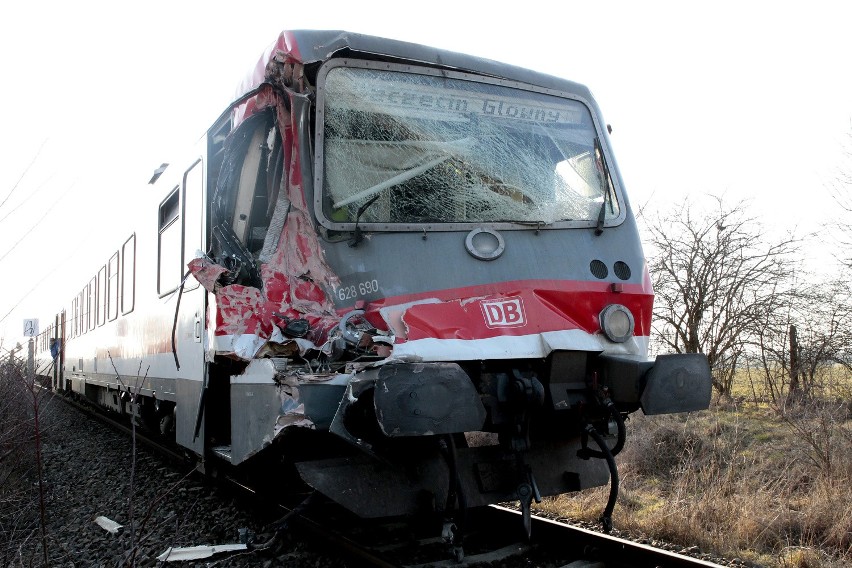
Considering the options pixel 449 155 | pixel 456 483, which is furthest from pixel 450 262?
pixel 456 483

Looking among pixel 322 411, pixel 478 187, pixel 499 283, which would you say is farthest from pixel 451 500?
pixel 478 187

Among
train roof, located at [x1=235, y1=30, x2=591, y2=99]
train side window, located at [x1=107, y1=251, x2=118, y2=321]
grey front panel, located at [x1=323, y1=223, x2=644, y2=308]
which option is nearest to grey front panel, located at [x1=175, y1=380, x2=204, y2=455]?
grey front panel, located at [x1=323, y1=223, x2=644, y2=308]

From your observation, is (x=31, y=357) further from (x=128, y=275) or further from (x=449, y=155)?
(x=449, y=155)

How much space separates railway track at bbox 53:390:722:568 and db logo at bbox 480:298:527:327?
110 centimetres

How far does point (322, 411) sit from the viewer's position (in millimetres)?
3689

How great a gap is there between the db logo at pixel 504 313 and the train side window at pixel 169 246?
117 inches

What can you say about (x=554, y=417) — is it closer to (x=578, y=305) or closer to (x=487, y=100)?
(x=578, y=305)

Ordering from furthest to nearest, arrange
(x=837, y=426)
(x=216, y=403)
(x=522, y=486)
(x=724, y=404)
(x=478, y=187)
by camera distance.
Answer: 1. (x=724, y=404)
2. (x=837, y=426)
3. (x=216, y=403)
4. (x=478, y=187)
5. (x=522, y=486)

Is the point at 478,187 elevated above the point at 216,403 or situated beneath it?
elevated above

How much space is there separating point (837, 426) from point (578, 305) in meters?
3.78

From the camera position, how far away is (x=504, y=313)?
418cm

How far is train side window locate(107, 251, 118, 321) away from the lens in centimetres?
959

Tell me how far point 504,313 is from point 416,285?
51 cm

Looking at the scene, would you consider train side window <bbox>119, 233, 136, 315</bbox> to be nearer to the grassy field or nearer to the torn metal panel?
the torn metal panel
